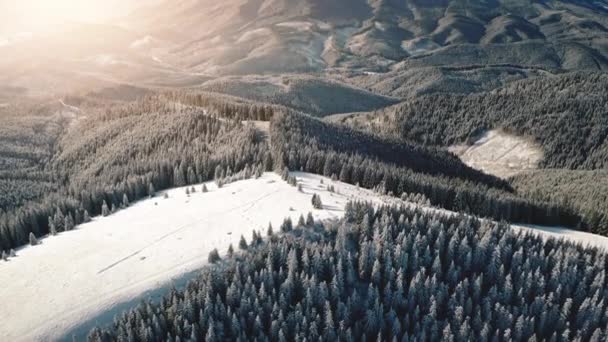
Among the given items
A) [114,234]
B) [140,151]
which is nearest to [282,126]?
[140,151]

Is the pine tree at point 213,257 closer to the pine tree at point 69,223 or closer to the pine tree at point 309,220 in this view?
the pine tree at point 309,220

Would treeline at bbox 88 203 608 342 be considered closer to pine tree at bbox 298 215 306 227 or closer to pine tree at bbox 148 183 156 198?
pine tree at bbox 298 215 306 227

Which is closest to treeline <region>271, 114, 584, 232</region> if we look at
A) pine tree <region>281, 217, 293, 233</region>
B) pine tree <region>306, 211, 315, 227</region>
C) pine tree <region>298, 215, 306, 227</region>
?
pine tree <region>306, 211, 315, 227</region>

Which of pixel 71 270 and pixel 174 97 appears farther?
pixel 174 97

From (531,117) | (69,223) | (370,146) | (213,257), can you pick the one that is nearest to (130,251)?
(213,257)

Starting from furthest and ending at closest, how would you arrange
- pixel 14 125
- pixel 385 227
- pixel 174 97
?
pixel 14 125 → pixel 174 97 → pixel 385 227

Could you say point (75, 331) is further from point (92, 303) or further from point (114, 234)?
point (114, 234)

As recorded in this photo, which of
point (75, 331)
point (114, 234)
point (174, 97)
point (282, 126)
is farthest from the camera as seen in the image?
point (174, 97)
